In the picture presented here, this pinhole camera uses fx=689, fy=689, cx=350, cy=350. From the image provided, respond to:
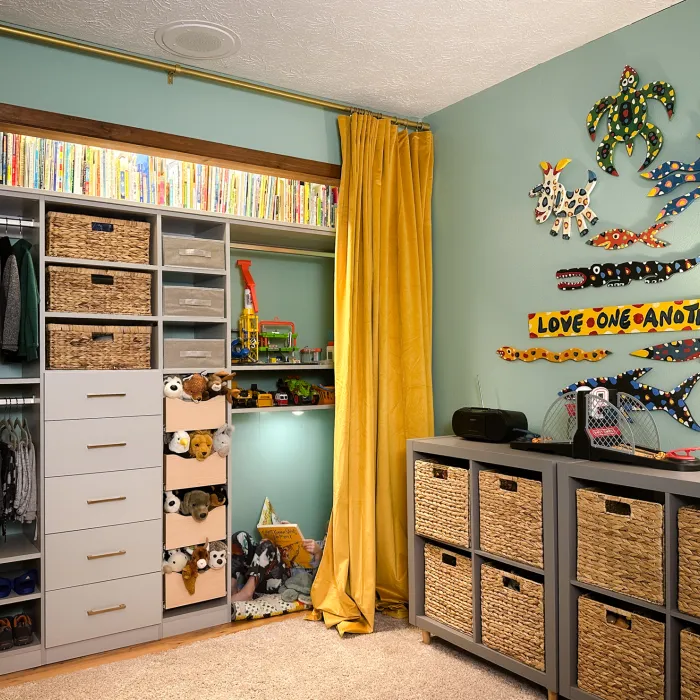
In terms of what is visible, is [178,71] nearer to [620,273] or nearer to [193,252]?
[193,252]

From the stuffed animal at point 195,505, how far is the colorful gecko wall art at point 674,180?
2257 mm

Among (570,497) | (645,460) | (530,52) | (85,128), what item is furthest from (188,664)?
(530,52)

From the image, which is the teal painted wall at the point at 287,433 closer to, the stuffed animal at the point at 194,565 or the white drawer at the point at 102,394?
the stuffed animal at the point at 194,565

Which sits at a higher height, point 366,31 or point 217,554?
point 366,31

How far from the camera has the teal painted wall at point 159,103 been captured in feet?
9.36

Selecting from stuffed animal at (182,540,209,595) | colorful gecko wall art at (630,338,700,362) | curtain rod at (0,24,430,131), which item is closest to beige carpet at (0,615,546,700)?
stuffed animal at (182,540,209,595)

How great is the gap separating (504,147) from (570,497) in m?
1.73

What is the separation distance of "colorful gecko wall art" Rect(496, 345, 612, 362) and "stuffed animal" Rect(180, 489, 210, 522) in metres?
1.55

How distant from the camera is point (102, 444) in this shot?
2916mm

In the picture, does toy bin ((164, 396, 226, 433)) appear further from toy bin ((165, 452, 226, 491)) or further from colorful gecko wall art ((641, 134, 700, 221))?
colorful gecko wall art ((641, 134, 700, 221))

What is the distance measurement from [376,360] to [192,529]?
1.19m

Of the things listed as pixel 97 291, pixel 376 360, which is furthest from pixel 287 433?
pixel 97 291

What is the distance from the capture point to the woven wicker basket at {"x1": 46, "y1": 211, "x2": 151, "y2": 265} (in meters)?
2.86

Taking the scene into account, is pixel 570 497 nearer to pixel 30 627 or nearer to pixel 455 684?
pixel 455 684
